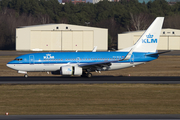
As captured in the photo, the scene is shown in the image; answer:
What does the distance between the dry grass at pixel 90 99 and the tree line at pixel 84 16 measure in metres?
96.2

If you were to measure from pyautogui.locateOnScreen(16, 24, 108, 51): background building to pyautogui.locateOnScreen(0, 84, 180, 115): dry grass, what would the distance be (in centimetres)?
6466

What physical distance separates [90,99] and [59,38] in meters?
71.2

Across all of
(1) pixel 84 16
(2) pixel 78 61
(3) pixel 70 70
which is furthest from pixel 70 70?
(1) pixel 84 16

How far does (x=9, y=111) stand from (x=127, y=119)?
310 inches

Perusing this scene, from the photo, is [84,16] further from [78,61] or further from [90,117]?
[90,117]

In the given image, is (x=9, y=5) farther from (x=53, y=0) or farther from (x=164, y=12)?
(x=164, y=12)

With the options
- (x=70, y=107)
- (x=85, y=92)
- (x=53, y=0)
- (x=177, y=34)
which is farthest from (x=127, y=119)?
(x=53, y=0)

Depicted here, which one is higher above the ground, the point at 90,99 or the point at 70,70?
the point at 70,70

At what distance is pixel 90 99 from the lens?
23062 millimetres

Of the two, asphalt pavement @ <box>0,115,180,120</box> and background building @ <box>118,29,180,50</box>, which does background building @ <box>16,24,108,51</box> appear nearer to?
background building @ <box>118,29,180,50</box>

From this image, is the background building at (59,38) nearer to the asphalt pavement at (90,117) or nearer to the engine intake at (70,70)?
the engine intake at (70,70)

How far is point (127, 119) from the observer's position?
656 inches

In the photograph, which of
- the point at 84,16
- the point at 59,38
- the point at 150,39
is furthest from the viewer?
the point at 84,16

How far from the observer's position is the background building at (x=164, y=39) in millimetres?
98250
